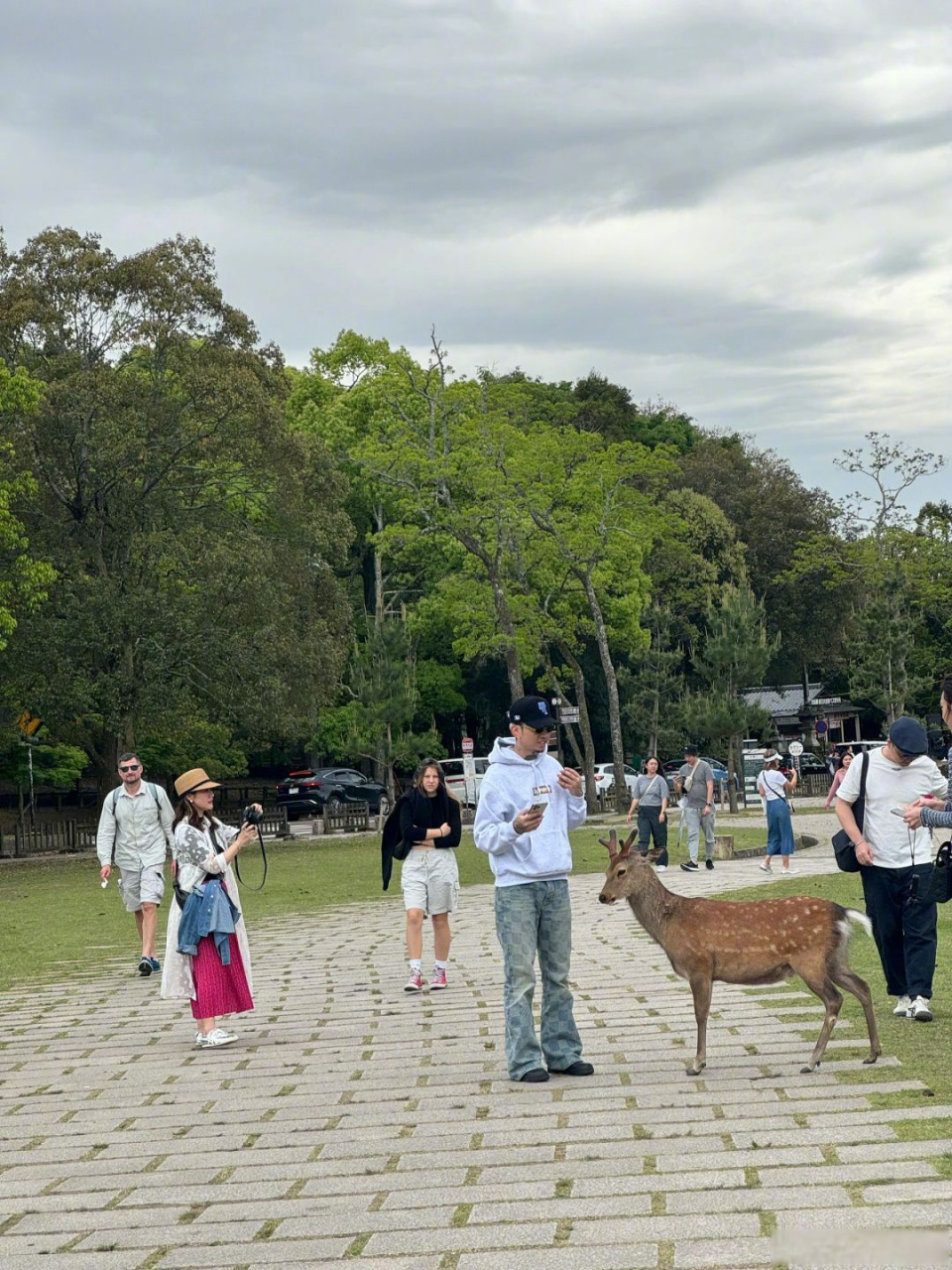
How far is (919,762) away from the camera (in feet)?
31.1

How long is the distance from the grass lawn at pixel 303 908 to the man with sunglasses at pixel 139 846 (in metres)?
0.87

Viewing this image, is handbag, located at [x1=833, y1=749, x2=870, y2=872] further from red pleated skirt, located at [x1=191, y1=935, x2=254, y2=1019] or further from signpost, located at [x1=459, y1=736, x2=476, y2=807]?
signpost, located at [x1=459, y1=736, x2=476, y2=807]

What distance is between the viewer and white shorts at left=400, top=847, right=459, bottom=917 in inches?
479

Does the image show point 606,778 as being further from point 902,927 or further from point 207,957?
point 902,927

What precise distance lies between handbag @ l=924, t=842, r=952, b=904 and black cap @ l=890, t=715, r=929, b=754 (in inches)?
22.4

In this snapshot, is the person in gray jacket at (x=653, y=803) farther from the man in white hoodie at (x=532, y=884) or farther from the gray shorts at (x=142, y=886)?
the man in white hoodie at (x=532, y=884)

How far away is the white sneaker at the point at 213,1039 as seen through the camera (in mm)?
10109

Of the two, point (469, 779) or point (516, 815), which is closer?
point (516, 815)

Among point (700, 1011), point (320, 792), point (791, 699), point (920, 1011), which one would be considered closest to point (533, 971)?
point (700, 1011)

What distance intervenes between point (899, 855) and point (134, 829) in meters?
7.32

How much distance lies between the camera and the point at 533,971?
8.43 metres

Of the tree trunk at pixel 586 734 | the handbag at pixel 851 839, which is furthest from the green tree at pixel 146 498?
the handbag at pixel 851 839

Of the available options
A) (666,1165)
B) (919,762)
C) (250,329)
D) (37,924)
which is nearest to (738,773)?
(250,329)

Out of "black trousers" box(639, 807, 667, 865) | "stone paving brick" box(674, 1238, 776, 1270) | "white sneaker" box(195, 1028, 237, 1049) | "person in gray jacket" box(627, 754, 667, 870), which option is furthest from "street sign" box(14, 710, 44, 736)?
"stone paving brick" box(674, 1238, 776, 1270)
